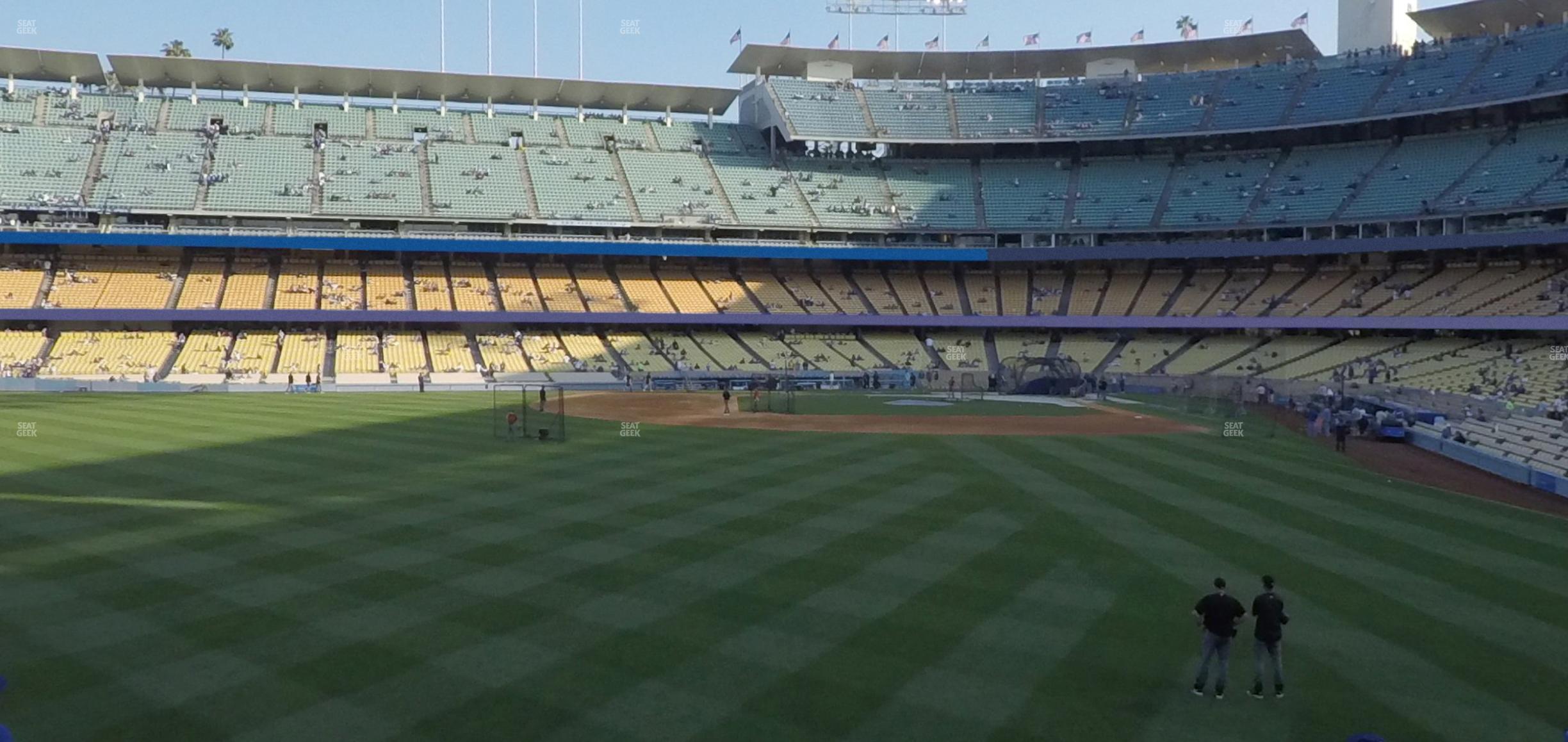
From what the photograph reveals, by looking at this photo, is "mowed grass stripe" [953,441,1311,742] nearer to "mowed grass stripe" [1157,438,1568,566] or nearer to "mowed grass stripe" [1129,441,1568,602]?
"mowed grass stripe" [1129,441,1568,602]

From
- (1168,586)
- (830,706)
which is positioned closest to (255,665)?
(830,706)

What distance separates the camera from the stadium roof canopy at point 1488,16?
65.5m

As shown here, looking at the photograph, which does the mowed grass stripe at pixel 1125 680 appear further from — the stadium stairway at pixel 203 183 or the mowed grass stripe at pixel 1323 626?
the stadium stairway at pixel 203 183

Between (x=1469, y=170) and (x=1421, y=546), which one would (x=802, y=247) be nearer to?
(x=1469, y=170)

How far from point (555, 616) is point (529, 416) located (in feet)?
85.6

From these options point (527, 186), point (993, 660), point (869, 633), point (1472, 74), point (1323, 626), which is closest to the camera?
point (993, 660)

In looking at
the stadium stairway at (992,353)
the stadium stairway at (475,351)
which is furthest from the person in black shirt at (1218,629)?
the stadium stairway at (475,351)

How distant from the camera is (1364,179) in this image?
65062 mm

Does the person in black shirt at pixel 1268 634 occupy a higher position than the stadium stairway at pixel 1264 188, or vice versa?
the stadium stairway at pixel 1264 188

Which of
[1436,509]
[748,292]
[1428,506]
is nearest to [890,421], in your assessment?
[1428,506]

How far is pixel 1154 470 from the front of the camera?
2598cm

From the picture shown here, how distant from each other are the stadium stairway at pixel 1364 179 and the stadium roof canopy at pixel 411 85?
4486 cm

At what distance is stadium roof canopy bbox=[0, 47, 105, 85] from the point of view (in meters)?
69.1

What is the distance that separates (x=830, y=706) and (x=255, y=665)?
6.45 meters
